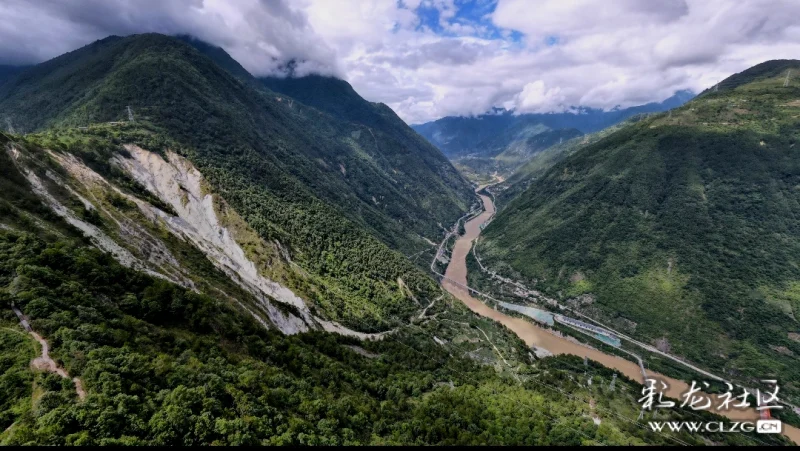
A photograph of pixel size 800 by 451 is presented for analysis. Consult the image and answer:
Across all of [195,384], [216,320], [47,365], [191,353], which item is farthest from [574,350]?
[47,365]

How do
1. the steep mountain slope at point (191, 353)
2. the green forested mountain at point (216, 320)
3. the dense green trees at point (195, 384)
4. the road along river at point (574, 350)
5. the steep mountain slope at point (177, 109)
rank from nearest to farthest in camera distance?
the dense green trees at point (195, 384) → the steep mountain slope at point (191, 353) → the green forested mountain at point (216, 320) → the road along river at point (574, 350) → the steep mountain slope at point (177, 109)

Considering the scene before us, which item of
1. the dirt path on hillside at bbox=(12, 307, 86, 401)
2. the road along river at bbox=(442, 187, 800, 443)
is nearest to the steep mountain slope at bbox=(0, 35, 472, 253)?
the road along river at bbox=(442, 187, 800, 443)

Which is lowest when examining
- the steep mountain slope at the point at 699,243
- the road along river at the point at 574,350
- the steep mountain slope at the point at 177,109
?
the road along river at the point at 574,350

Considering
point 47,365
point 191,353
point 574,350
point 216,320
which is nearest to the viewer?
point 47,365

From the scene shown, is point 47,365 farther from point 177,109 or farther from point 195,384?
point 177,109

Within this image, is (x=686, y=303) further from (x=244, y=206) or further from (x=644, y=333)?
(x=244, y=206)

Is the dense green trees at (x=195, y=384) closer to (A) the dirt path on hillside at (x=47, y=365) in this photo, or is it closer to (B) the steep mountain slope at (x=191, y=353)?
(B) the steep mountain slope at (x=191, y=353)

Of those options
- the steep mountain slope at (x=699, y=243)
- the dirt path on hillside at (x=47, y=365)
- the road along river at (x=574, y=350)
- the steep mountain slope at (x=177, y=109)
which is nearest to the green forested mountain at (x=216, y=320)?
the dirt path on hillside at (x=47, y=365)

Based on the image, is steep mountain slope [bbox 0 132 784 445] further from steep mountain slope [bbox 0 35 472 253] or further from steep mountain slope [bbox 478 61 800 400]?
steep mountain slope [bbox 478 61 800 400]
